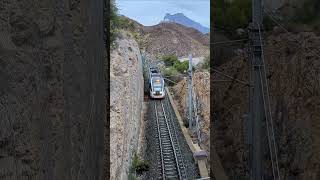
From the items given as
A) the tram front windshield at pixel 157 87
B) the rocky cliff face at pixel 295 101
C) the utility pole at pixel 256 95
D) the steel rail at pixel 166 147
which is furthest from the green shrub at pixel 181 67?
the utility pole at pixel 256 95

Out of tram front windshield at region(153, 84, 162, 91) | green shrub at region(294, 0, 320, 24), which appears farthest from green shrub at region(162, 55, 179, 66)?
green shrub at region(294, 0, 320, 24)

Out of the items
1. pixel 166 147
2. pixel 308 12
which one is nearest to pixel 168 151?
pixel 166 147

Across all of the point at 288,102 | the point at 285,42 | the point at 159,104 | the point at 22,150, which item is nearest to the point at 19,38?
the point at 22,150

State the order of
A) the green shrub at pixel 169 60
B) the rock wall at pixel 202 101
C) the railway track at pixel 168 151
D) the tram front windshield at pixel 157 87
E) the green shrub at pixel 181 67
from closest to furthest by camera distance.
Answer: the railway track at pixel 168 151 < the rock wall at pixel 202 101 < the tram front windshield at pixel 157 87 < the green shrub at pixel 181 67 < the green shrub at pixel 169 60

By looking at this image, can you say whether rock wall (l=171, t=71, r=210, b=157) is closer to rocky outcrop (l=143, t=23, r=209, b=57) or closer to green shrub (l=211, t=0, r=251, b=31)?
green shrub (l=211, t=0, r=251, b=31)

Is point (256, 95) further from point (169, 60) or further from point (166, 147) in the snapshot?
point (169, 60)

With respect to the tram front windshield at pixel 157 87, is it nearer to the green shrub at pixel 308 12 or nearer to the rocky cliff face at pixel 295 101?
the rocky cliff face at pixel 295 101

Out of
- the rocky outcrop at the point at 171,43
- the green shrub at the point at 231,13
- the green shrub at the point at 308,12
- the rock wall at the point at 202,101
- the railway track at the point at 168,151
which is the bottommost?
the railway track at the point at 168,151
